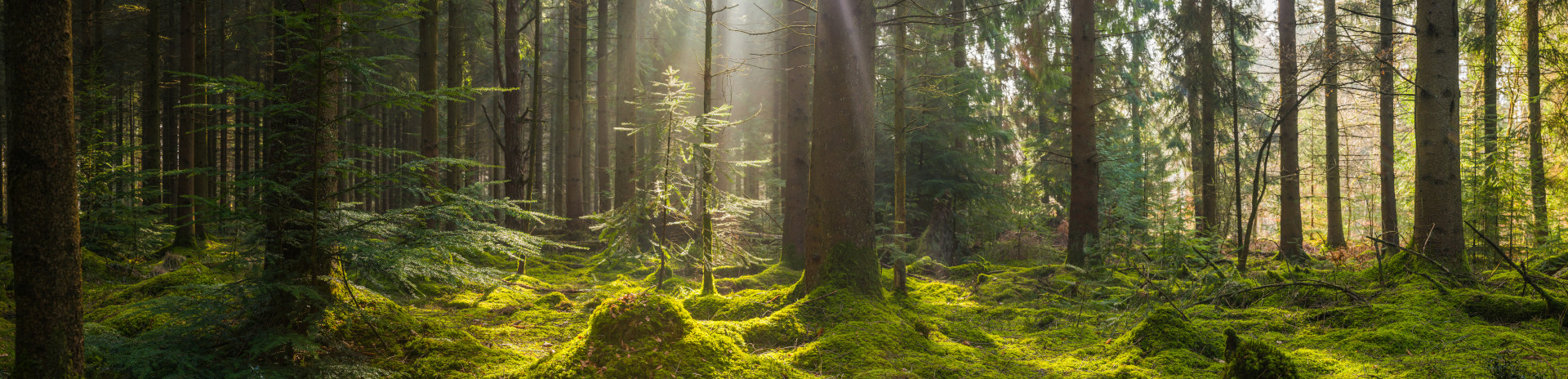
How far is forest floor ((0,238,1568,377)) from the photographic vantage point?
177 inches

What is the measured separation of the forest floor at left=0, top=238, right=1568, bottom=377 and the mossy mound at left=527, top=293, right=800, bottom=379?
13mm

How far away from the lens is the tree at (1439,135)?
7.11 meters

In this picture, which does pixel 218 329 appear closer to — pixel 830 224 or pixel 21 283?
pixel 21 283

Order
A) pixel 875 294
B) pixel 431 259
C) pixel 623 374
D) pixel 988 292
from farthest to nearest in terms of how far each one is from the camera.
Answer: pixel 988 292, pixel 875 294, pixel 431 259, pixel 623 374

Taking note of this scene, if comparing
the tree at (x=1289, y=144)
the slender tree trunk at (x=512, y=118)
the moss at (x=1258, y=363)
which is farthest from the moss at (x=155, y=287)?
the tree at (x=1289, y=144)

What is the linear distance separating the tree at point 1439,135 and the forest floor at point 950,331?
52 cm

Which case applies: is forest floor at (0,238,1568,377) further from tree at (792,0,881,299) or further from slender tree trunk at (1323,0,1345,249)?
slender tree trunk at (1323,0,1345,249)

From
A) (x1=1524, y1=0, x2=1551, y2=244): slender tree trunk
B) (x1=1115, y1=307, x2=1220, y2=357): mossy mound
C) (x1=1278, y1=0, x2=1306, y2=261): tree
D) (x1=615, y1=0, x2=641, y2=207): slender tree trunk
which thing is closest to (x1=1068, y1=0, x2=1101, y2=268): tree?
(x1=1115, y1=307, x2=1220, y2=357): mossy mound

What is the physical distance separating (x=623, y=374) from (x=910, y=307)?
4.27 metres

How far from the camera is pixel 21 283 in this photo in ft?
10.8

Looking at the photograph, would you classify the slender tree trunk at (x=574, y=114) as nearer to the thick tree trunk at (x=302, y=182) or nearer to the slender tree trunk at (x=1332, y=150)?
the thick tree trunk at (x=302, y=182)

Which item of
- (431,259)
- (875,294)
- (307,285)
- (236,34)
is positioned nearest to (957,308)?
(875,294)

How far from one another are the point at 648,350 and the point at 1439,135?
8.67m

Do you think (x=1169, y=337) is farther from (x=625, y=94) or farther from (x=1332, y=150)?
(x=1332, y=150)
